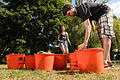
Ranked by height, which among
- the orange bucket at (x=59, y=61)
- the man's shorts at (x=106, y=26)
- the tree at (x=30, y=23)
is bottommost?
the orange bucket at (x=59, y=61)

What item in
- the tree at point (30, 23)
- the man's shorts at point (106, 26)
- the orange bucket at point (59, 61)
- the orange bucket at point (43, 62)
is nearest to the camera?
the man's shorts at point (106, 26)

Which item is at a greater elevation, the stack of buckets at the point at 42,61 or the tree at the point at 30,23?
the tree at the point at 30,23

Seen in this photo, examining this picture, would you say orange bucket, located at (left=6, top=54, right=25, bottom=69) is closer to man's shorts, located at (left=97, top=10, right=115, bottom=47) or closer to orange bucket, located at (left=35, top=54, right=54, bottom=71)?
orange bucket, located at (left=35, top=54, right=54, bottom=71)

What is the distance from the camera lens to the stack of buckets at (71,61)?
2438 mm

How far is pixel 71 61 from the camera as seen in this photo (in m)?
3.48

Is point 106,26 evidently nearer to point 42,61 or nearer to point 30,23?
point 42,61

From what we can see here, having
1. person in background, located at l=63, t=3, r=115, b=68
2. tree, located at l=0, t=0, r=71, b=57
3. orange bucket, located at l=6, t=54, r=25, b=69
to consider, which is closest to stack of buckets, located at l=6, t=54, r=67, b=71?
orange bucket, located at l=6, t=54, r=25, b=69

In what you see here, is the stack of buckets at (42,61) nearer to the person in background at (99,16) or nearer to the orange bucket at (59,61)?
the orange bucket at (59,61)

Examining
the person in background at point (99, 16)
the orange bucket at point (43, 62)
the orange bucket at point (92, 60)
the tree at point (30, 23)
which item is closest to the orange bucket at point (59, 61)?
the orange bucket at point (43, 62)

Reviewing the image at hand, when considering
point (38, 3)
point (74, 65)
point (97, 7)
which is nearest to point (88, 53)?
point (74, 65)

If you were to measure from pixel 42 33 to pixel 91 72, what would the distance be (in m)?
9.64

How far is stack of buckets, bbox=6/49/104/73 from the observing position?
2438 millimetres

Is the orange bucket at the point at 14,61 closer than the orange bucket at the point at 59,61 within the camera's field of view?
No

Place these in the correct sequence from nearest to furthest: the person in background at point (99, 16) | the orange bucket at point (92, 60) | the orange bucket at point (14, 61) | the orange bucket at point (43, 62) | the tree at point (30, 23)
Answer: the orange bucket at point (92, 60), the person in background at point (99, 16), the orange bucket at point (43, 62), the orange bucket at point (14, 61), the tree at point (30, 23)
